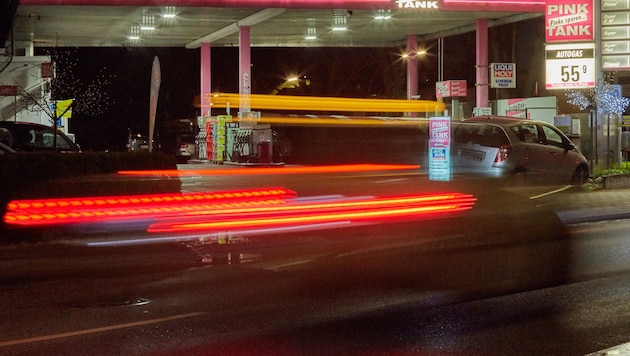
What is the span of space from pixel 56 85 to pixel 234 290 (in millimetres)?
35032

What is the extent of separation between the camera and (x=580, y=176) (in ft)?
58.6

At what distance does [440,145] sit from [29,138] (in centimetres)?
986

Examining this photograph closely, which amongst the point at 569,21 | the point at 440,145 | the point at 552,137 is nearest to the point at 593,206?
the point at 552,137

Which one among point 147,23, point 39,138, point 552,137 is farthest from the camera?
point 147,23

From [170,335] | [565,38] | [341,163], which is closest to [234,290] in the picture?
[170,335]

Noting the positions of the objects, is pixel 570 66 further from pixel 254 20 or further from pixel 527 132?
pixel 254 20

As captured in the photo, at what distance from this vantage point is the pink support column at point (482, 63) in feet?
96.5

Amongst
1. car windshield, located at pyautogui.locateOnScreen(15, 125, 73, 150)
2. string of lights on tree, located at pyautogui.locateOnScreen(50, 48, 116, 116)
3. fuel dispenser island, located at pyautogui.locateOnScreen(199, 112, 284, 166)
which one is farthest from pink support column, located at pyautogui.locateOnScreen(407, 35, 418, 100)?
car windshield, located at pyautogui.locateOnScreen(15, 125, 73, 150)

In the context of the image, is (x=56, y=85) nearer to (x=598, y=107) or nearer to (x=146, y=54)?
(x=146, y=54)

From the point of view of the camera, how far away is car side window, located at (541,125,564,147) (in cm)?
1692

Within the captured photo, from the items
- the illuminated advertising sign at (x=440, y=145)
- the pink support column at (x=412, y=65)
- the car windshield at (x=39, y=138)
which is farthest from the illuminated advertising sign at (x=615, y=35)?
the car windshield at (x=39, y=138)

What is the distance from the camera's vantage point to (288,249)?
429 inches

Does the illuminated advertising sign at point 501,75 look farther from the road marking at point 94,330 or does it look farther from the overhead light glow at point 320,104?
the road marking at point 94,330

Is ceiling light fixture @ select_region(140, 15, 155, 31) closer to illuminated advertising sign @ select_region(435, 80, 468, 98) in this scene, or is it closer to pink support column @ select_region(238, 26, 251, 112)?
pink support column @ select_region(238, 26, 251, 112)
